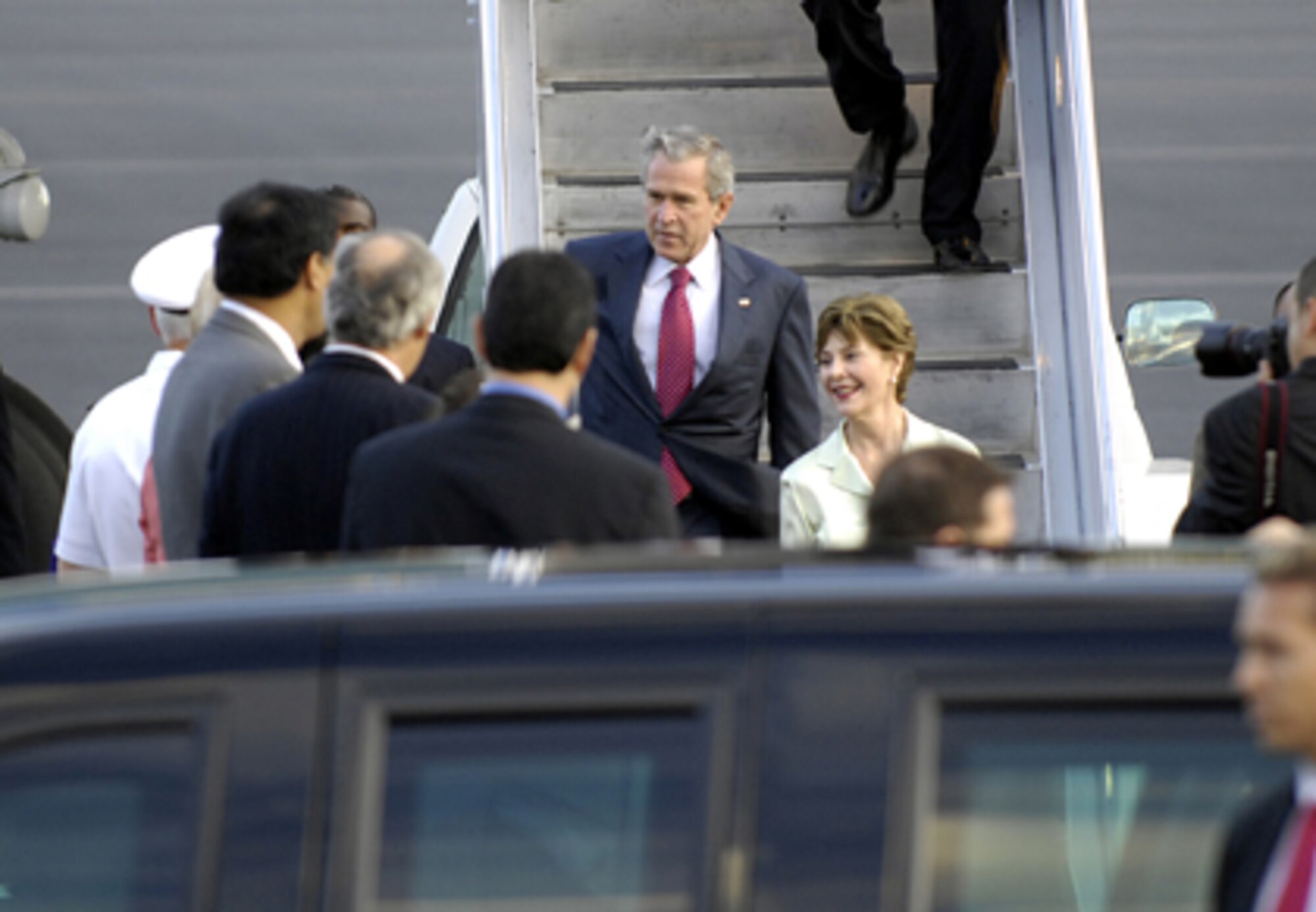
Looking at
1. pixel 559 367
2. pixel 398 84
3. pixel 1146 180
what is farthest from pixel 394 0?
pixel 559 367

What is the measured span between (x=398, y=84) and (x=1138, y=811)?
10225 mm

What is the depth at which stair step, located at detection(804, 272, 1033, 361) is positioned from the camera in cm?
657

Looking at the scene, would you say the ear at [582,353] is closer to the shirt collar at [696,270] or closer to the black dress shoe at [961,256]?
the shirt collar at [696,270]

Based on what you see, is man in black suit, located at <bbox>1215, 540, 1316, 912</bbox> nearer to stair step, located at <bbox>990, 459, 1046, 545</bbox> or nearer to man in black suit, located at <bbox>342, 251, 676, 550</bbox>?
man in black suit, located at <bbox>342, 251, 676, 550</bbox>

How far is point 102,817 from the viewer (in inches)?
93.3

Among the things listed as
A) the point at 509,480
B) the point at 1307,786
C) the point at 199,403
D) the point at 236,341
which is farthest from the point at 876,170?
the point at 1307,786

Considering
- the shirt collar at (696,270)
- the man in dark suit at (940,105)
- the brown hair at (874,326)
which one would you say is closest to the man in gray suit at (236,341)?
the shirt collar at (696,270)

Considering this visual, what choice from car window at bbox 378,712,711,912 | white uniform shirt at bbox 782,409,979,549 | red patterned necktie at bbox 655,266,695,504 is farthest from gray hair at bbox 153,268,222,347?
car window at bbox 378,712,711,912

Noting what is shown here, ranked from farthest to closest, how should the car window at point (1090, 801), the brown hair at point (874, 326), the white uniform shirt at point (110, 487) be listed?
the brown hair at point (874, 326) → the white uniform shirt at point (110, 487) → the car window at point (1090, 801)

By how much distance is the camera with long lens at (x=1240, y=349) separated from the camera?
14.9 feet

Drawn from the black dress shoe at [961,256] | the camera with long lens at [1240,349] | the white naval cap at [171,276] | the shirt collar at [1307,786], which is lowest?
the shirt collar at [1307,786]

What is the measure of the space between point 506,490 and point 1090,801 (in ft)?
4.13

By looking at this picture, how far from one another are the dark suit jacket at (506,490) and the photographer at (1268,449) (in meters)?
1.19

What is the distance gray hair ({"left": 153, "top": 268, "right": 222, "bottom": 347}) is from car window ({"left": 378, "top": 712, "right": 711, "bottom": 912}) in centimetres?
212
